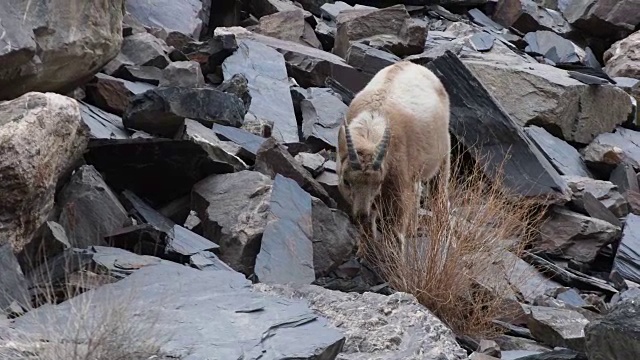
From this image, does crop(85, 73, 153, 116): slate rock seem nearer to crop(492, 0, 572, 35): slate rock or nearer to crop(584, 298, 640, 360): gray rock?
crop(584, 298, 640, 360): gray rock

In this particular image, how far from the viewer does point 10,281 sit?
6.08m

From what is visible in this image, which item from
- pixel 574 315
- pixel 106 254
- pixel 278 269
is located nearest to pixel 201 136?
pixel 278 269

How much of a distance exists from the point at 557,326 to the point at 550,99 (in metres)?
7.00

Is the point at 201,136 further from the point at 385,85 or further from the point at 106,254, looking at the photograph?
the point at 106,254

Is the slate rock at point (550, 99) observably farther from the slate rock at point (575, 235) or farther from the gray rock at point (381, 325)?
the gray rock at point (381, 325)

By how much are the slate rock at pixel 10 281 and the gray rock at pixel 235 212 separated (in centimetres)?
219

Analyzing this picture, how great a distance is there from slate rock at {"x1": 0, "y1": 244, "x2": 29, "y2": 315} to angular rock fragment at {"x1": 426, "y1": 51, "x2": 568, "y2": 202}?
6543mm

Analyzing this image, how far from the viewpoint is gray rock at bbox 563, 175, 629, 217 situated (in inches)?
493

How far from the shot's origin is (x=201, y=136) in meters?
9.51

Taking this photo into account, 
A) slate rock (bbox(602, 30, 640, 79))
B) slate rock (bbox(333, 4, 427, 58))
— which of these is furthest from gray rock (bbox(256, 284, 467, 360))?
slate rock (bbox(602, 30, 640, 79))

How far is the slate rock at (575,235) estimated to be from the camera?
11422 millimetres

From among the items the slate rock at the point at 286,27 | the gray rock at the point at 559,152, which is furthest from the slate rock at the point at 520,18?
the gray rock at the point at 559,152

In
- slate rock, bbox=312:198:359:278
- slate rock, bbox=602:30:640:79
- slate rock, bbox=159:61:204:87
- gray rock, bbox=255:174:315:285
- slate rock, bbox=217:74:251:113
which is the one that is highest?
slate rock, bbox=159:61:204:87

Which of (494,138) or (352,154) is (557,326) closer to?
(352,154)
